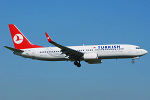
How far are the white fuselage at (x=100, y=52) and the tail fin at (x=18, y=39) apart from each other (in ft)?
9.67

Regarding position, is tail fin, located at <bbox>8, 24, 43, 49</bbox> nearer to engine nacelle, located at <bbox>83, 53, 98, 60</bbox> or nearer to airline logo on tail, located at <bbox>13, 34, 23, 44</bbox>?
airline logo on tail, located at <bbox>13, 34, 23, 44</bbox>

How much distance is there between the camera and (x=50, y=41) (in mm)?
51531

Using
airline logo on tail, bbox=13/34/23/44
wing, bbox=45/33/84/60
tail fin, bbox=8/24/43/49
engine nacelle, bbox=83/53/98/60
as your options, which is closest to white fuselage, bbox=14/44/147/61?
engine nacelle, bbox=83/53/98/60

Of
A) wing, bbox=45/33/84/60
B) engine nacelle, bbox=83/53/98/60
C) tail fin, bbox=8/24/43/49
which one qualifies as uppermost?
tail fin, bbox=8/24/43/49

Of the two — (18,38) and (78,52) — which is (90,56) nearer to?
(78,52)

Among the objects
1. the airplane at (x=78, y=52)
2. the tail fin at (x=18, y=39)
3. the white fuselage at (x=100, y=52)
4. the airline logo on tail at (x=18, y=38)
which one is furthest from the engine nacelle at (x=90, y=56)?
the airline logo on tail at (x=18, y=38)

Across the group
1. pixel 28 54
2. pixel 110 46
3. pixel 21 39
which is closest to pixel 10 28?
pixel 21 39

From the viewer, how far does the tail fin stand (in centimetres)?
6222

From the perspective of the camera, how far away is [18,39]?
209ft

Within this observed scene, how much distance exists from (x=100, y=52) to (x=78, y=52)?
4.10m

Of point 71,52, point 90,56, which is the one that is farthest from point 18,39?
point 90,56

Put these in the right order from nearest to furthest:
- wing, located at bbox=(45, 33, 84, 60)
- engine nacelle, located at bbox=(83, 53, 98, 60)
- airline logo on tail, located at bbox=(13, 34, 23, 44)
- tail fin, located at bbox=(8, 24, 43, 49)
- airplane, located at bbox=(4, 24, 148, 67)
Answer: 1. wing, located at bbox=(45, 33, 84, 60)
2. engine nacelle, located at bbox=(83, 53, 98, 60)
3. airplane, located at bbox=(4, 24, 148, 67)
4. tail fin, located at bbox=(8, 24, 43, 49)
5. airline logo on tail, located at bbox=(13, 34, 23, 44)

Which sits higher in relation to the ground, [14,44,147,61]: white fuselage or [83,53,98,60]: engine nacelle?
[14,44,147,61]: white fuselage

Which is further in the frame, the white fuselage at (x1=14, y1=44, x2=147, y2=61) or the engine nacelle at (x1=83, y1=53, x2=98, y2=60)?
the white fuselage at (x1=14, y1=44, x2=147, y2=61)
